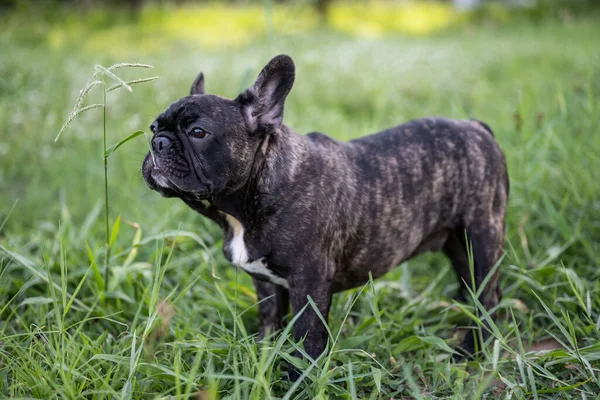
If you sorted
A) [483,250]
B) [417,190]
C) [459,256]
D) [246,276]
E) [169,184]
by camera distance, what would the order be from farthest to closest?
[246,276] < [459,256] < [483,250] < [417,190] < [169,184]

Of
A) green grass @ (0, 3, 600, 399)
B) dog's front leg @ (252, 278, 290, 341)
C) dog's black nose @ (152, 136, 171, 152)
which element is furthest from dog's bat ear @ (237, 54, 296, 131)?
dog's front leg @ (252, 278, 290, 341)

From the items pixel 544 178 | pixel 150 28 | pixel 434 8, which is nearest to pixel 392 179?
pixel 544 178

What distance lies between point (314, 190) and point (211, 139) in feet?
1.87

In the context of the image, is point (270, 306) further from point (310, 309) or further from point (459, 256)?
point (459, 256)

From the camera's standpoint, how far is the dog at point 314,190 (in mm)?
2713

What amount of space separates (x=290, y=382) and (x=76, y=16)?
13.6m

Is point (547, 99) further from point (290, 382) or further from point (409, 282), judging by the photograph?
point (290, 382)

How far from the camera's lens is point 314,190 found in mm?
2824

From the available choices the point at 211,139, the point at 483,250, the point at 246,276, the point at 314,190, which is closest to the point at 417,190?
the point at 483,250

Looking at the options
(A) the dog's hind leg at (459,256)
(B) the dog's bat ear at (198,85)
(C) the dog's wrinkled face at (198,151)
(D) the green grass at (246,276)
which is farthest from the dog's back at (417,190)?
(B) the dog's bat ear at (198,85)

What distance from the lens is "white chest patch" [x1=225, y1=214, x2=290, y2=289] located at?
9.23ft

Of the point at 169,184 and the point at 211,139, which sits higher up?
the point at 211,139

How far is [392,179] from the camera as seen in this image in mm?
3133

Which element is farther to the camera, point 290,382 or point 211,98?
point 211,98
